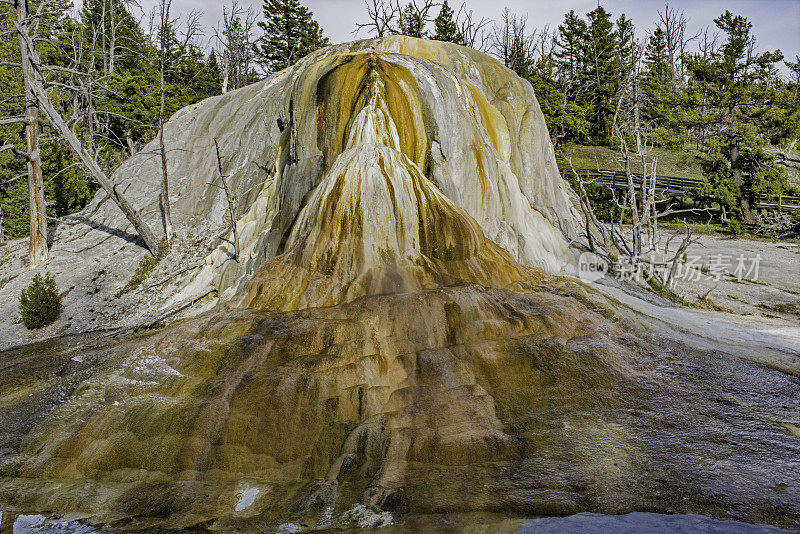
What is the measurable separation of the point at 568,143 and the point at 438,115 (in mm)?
29539

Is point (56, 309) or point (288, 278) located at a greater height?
point (288, 278)

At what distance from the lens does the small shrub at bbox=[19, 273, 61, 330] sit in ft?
37.2

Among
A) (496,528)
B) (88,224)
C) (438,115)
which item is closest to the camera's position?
(496,528)

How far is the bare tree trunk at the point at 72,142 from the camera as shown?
12992 mm

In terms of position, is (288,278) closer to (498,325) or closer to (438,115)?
(498,325)

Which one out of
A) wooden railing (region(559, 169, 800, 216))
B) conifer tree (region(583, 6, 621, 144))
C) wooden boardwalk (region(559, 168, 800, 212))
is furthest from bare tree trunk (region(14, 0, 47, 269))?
conifer tree (region(583, 6, 621, 144))

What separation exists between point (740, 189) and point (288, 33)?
28.0 meters

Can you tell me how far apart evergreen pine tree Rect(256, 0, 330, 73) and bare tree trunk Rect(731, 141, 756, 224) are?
25.0 meters

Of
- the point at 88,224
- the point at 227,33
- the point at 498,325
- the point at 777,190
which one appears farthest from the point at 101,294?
the point at 227,33

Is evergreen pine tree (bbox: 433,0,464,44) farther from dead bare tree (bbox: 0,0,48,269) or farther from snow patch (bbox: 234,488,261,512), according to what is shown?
snow patch (bbox: 234,488,261,512)

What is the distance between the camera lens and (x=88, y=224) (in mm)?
15969

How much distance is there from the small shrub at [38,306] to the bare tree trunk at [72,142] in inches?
104
